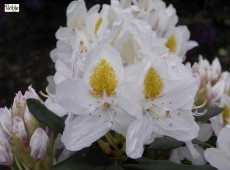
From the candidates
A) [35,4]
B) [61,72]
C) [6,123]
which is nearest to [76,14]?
[61,72]

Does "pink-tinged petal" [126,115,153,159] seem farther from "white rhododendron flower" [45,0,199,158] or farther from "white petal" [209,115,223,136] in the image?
"white petal" [209,115,223,136]

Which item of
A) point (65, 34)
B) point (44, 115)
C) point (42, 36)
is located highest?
point (65, 34)

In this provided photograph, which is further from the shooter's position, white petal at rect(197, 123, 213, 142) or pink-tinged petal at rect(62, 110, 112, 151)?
white petal at rect(197, 123, 213, 142)

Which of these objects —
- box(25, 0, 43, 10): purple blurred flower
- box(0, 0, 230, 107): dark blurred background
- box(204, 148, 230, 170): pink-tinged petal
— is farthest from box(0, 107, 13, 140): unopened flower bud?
box(25, 0, 43, 10): purple blurred flower

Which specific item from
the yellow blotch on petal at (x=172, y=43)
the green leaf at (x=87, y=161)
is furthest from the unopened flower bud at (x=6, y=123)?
the yellow blotch on petal at (x=172, y=43)

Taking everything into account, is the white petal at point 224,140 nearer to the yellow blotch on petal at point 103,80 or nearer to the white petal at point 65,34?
the yellow blotch on petal at point 103,80

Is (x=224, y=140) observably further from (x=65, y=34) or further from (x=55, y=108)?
(x=65, y=34)

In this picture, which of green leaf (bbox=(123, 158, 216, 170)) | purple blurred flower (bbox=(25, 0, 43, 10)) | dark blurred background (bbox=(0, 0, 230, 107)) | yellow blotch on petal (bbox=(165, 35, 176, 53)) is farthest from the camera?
purple blurred flower (bbox=(25, 0, 43, 10))
